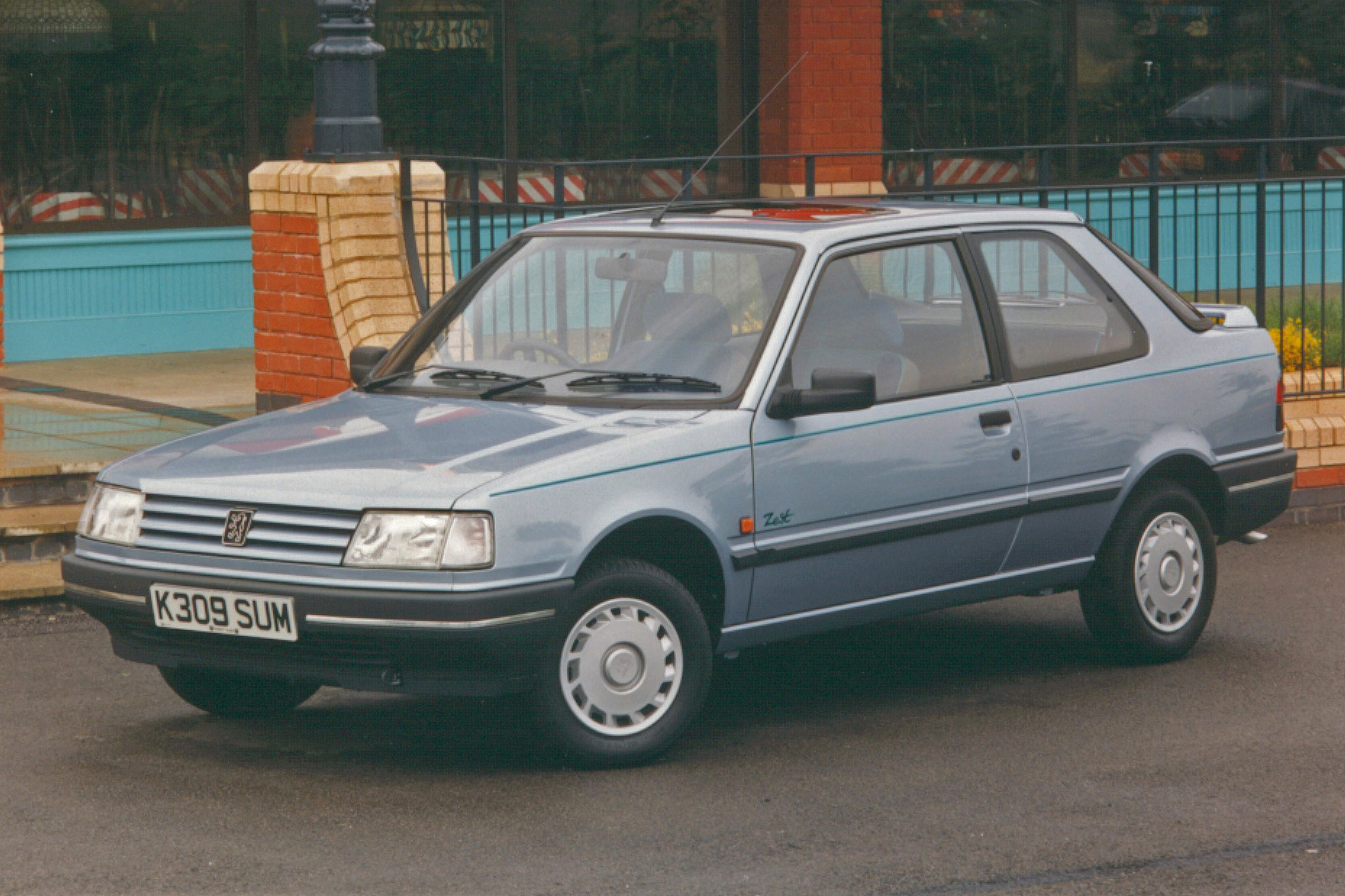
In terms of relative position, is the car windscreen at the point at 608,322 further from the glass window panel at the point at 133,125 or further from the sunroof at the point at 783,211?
the glass window panel at the point at 133,125

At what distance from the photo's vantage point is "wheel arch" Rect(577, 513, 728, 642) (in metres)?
6.21

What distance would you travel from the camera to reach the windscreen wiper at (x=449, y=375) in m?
6.92

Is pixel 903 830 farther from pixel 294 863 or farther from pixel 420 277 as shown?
pixel 420 277

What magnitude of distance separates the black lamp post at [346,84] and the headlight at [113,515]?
4357mm

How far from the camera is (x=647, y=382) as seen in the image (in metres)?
6.68

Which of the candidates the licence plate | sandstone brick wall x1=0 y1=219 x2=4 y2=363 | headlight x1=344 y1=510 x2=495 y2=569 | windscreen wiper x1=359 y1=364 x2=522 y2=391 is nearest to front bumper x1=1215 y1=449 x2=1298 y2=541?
windscreen wiper x1=359 y1=364 x2=522 y2=391

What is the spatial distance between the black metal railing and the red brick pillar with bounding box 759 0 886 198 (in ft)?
0.17

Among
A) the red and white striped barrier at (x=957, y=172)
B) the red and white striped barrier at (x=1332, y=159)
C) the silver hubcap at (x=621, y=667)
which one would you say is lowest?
the silver hubcap at (x=621, y=667)

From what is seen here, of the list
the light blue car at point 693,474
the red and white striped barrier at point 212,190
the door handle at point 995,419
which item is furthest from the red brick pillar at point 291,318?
the door handle at point 995,419

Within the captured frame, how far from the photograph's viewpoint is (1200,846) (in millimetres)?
5566

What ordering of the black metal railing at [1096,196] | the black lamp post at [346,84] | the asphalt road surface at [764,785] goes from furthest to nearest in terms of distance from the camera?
the black metal railing at [1096,196] → the black lamp post at [346,84] → the asphalt road surface at [764,785]

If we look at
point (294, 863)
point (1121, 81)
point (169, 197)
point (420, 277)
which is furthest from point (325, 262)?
point (1121, 81)

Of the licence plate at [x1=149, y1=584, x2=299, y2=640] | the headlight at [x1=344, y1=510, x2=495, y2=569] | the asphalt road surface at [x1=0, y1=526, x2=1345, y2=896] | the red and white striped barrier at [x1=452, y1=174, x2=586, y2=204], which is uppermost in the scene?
the red and white striped barrier at [x1=452, y1=174, x2=586, y2=204]

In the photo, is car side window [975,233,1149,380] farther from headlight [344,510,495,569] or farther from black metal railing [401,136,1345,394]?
headlight [344,510,495,569]
